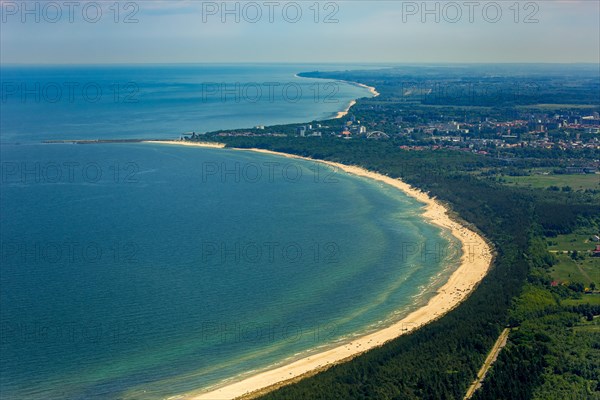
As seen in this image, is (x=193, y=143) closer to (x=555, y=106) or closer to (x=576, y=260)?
(x=576, y=260)

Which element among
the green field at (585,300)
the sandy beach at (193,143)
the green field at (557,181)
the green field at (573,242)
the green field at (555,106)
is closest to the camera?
the green field at (585,300)

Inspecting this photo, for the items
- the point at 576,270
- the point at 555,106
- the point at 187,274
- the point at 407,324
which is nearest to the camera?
the point at 407,324

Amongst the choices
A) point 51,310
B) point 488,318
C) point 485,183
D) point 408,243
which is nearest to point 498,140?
point 485,183

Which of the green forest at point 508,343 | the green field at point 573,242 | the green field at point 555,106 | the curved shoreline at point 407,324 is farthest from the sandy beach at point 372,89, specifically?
the green forest at point 508,343

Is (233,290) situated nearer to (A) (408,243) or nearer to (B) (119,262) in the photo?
(B) (119,262)

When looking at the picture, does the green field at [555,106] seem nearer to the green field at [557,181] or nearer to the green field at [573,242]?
the green field at [557,181]

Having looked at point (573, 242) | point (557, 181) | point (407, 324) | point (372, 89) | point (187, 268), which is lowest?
point (407, 324)

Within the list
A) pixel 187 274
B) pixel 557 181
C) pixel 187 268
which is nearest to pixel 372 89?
pixel 557 181

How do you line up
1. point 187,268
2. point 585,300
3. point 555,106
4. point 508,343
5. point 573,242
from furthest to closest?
point 555,106
point 573,242
point 187,268
point 585,300
point 508,343
